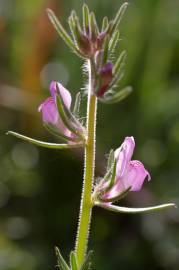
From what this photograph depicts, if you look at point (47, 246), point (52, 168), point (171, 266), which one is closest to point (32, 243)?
point (47, 246)

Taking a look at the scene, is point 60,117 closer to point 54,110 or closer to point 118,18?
point 54,110

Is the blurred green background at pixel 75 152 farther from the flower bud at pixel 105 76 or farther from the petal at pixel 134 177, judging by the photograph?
the flower bud at pixel 105 76

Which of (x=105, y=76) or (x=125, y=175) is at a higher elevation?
(x=105, y=76)

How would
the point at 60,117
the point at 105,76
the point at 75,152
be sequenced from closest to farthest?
1. the point at 105,76
2. the point at 60,117
3. the point at 75,152

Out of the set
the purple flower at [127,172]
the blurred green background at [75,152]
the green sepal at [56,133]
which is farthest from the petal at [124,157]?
the blurred green background at [75,152]

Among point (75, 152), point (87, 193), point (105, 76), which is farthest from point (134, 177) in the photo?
point (75, 152)

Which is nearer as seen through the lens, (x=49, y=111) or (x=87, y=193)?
(x=87, y=193)
